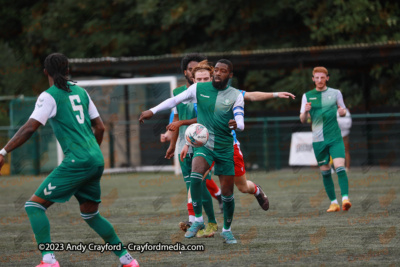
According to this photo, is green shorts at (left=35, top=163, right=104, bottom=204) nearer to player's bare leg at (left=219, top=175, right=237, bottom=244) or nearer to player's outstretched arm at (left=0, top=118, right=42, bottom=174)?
player's outstretched arm at (left=0, top=118, right=42, bottom=174)

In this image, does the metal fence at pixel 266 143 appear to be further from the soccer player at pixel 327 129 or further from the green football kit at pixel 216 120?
the green football kit at pixel 216 120

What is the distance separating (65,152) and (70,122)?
0.28 metres

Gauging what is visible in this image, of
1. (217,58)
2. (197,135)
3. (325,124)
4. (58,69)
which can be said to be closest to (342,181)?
(325,124)

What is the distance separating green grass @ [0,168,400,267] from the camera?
22.8 ft

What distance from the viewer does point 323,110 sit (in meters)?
11.2

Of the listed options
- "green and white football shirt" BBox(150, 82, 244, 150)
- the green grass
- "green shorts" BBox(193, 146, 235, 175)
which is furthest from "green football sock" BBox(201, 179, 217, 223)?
"green and white football shirt" BBox(150, 82, 244, 150)

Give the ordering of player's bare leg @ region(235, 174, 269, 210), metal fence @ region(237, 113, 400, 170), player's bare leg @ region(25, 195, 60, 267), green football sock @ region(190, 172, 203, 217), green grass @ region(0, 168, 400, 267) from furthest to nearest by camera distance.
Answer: metal fence @ region(237, 113, 400, 170) < player's bare leg @ region(235, 174, 269, 210) < green football sock @ region(190, 172, 203, 217) < green grass @ region(0, 168, 400, 267) < player's bare leg @ region(25, 195, 60, 267)

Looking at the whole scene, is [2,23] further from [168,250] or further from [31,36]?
[168,250]

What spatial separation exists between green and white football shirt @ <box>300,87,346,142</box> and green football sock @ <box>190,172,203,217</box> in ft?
11.0

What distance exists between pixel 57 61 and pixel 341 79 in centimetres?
1956

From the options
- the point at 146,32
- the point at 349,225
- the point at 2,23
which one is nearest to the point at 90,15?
the point at 146,32

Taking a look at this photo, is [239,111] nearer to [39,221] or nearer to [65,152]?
[65,152]

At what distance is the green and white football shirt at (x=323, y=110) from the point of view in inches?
438

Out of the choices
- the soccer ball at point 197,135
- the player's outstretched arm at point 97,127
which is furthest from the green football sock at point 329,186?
the player's outstretched arm at point 97,127
